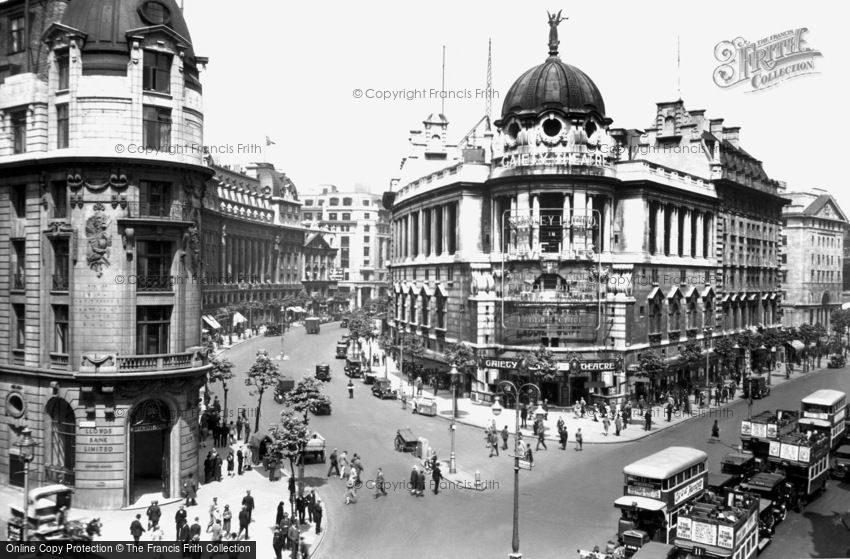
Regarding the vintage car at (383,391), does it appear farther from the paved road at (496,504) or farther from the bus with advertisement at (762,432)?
the bus with advertisement at (762,432)

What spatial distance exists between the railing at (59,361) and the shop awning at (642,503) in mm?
25243

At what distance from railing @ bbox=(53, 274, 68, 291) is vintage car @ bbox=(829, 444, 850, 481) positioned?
40.3m

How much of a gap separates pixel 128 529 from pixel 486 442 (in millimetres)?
22666

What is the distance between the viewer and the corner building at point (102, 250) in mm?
32250

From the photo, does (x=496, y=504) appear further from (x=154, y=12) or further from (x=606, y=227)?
(x=606, y=227)

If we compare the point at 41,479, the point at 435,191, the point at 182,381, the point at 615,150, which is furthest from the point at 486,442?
the point at 615,150

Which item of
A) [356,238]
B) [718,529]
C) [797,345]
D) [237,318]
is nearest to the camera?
[718,529]

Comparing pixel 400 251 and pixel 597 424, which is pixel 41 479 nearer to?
pixel 597 424

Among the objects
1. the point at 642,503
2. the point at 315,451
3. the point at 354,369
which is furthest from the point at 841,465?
the point at 354,369

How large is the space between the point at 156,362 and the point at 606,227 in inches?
1557

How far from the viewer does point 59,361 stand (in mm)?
33219

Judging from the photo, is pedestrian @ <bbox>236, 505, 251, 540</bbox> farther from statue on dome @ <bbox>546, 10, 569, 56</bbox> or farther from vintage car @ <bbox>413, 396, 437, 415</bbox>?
statue on dome @ <bbox>546, 10, 569, 56</bbox>

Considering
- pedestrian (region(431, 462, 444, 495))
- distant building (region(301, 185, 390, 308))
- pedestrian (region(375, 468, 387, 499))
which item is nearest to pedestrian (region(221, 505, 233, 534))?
pedestrian (region(375, 468, 387, 499))

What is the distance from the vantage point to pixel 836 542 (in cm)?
2830
